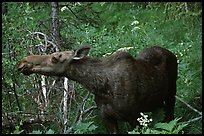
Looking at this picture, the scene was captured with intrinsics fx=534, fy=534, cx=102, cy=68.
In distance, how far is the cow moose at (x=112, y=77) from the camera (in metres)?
10.1

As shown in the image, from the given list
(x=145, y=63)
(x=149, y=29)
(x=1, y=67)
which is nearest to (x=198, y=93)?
(x=145, y=63)

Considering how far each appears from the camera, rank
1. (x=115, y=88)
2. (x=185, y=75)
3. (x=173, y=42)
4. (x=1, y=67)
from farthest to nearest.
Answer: (x=173, y=42) < (x=185, y=75) < (x=1, y=67) < (x=115, y=88)

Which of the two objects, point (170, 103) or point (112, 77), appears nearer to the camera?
point (112, 77)

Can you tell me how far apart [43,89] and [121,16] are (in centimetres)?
1268

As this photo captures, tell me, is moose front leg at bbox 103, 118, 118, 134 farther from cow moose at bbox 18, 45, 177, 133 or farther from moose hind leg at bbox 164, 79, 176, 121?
moose hind leg at bbox 164, 79, 176, 121

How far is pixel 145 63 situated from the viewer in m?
10.8

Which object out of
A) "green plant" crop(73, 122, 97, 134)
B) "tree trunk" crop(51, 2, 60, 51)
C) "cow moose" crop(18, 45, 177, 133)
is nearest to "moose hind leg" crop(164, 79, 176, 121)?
"cow moose" crop(18, 45, 177, 133)

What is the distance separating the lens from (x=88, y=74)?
410 inches

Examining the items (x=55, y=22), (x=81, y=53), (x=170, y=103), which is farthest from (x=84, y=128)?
(x=55, y=22)

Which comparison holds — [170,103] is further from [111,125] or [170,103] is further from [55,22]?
[55,22]

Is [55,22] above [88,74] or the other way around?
above

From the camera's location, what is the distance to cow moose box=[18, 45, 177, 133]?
399 inches

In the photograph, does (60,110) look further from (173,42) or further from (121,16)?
(121,16)

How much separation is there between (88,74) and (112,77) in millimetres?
501
